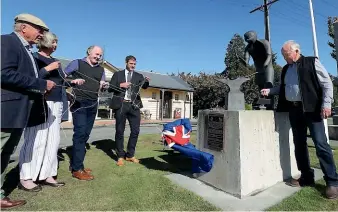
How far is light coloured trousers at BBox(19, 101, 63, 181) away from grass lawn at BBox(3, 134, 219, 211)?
0.79 ft

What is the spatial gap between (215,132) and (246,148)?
0.50 metres

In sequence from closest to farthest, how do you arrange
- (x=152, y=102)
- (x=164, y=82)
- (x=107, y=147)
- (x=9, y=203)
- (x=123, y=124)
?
(x=9, y=203) → (x=123, y=124) → (x=107, y=147) → (x=152, y=102) → (x=164, y=82)

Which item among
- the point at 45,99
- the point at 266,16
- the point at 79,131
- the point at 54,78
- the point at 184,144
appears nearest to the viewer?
the point at 45,99

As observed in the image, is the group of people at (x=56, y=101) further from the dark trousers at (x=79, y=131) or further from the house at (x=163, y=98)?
the house at (x=163, y=98)

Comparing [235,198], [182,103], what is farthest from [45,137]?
[182,103]

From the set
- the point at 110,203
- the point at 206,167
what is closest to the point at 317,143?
the point at 206,167

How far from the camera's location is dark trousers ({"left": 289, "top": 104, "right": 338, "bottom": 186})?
10.8 feet

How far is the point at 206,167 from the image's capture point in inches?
146

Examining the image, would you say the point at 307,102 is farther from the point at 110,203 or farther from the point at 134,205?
the point at 110,203

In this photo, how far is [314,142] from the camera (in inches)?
134

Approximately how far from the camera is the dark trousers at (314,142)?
10.8 ft

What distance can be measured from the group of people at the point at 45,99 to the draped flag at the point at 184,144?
3.13 feet

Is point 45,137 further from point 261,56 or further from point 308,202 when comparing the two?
point 261,56

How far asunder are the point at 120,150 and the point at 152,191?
1735 millimetres
